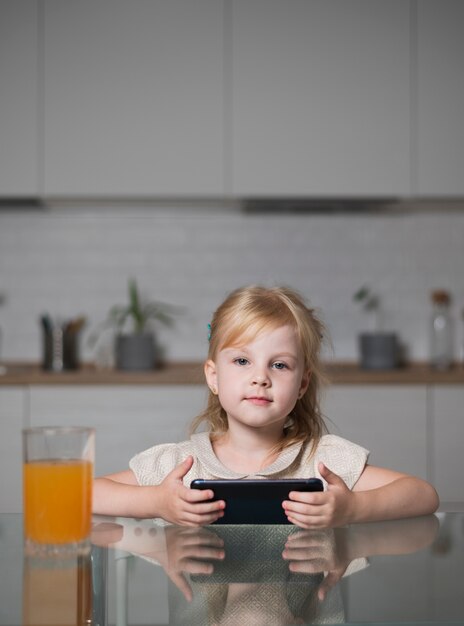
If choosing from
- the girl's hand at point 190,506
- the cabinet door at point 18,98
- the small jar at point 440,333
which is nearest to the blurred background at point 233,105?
the cabinet door at point 18,98

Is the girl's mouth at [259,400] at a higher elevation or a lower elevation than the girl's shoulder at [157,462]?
higher

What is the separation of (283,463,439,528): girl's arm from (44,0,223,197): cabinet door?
1.98 m

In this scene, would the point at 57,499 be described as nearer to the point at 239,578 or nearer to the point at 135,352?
the point at 239,578

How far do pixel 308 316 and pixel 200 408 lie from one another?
5.02 feet

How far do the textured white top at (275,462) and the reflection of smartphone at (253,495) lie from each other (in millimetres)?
347

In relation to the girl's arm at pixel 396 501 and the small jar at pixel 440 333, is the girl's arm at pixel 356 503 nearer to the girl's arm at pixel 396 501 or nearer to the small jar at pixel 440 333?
the girl's arm at pixel 396 501

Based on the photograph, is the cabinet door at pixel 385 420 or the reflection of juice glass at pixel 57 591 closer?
the reflection of juice glass at pixel 57 591

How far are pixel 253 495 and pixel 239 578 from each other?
0.23 m

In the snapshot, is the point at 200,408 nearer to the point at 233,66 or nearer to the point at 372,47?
the point at 233,66

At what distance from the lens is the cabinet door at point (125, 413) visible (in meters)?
2.96

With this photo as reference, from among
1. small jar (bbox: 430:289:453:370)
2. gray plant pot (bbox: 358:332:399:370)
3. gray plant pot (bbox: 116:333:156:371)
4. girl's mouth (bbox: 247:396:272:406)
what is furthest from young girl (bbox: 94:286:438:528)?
small jar (bbox: 430:289:453:370)

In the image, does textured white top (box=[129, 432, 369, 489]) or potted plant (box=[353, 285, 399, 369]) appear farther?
potted plant (box=[353, 285, 399, 369])

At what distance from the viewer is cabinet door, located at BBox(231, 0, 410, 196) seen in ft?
10.4

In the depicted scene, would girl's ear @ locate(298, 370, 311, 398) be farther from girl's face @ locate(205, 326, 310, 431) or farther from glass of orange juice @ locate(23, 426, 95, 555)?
glass of orange juice @ locate(23, 426, 95, 555)
